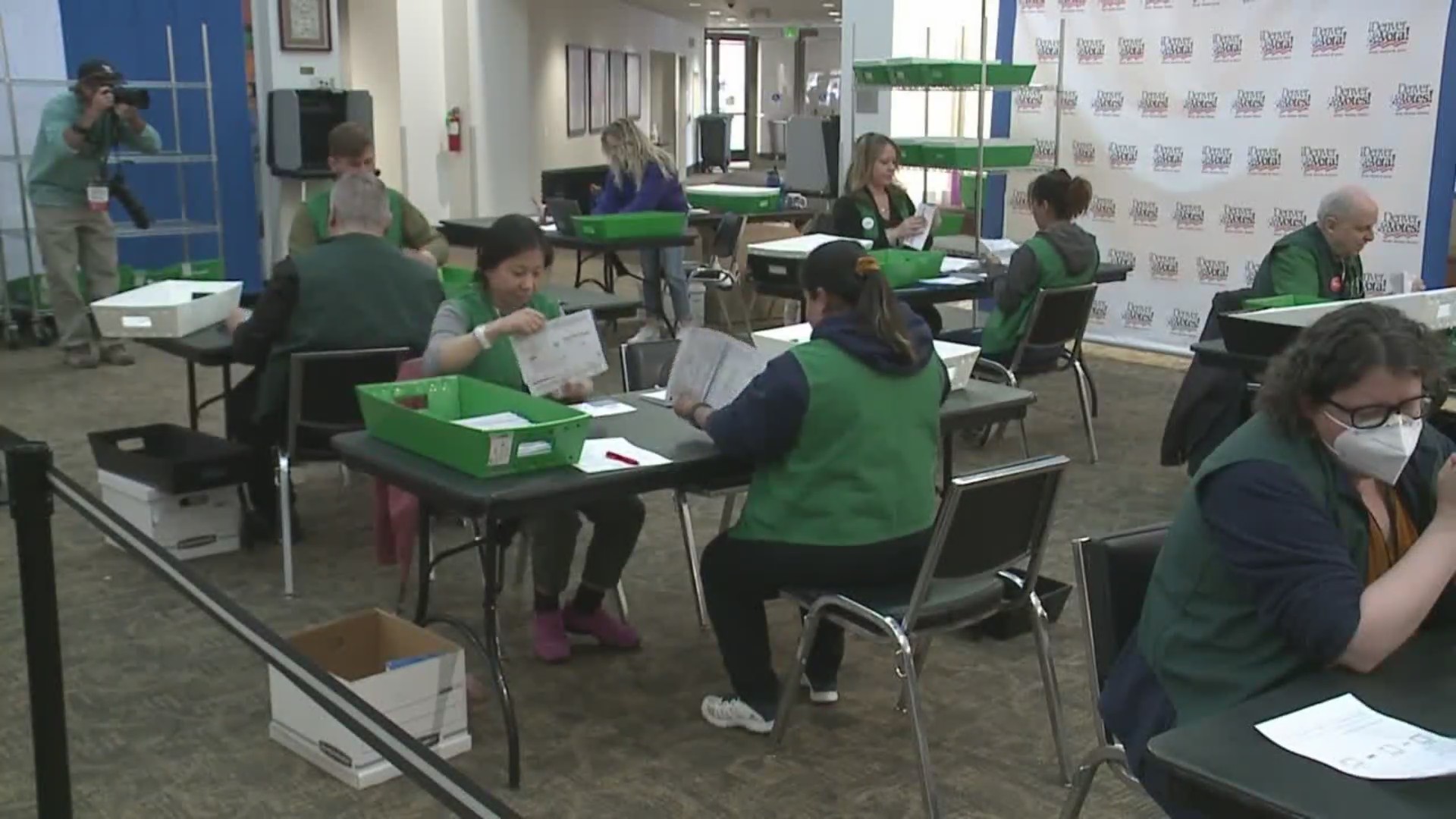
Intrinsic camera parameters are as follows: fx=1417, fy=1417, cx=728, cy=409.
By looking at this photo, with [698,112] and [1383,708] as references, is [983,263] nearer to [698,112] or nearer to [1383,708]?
[1383,708]

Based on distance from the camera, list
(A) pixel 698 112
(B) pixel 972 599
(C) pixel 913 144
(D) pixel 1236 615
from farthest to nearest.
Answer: (A) pixel 698 112, (C) pixel 913 144, (B) pixel 972 599, (D) pixel 1236 615

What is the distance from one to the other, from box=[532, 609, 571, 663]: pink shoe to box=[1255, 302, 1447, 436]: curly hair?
6.62 feet

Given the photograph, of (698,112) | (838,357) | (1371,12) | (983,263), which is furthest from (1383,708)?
(698,112)

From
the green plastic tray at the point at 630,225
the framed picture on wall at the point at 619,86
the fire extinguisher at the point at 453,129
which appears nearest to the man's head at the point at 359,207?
the green plastic tray at the point at 630,225

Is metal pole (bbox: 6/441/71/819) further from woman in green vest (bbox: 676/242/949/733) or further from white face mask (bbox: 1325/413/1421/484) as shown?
white face mask (bbox: 1325/413/1421/484)

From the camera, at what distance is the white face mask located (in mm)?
1830

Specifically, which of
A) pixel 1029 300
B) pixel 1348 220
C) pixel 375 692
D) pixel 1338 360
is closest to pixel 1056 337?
pixel 1029 300

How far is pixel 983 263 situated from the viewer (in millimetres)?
5996

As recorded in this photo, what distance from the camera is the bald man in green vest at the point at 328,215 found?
4.59 m

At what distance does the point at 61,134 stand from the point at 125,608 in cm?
393

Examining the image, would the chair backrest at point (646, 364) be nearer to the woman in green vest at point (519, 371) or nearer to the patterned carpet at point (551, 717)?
the woman in green vest at point (519, 371)

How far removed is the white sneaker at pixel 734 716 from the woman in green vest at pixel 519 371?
49 cm

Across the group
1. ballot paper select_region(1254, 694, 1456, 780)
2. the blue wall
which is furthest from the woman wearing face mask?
the blue wall

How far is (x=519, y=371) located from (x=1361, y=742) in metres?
2.21
